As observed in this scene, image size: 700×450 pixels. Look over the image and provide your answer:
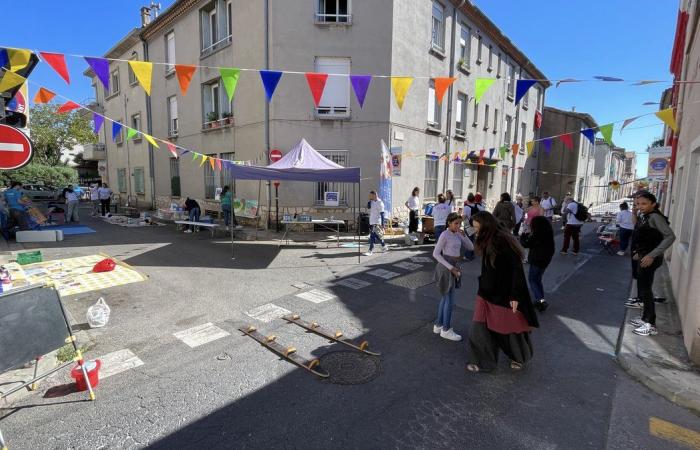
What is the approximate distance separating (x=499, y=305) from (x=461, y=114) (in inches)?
603

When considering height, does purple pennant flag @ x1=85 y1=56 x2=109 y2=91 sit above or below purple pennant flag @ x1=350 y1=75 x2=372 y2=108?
below

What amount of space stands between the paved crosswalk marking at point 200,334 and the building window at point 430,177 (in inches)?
463

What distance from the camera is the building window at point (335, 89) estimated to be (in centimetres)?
1271

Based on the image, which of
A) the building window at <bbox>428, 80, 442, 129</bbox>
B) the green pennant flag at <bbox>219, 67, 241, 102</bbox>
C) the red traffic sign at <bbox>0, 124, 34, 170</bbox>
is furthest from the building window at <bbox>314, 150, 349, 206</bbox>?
the red traffic sign at <bbox>0, 124, 34, 170</bbox>

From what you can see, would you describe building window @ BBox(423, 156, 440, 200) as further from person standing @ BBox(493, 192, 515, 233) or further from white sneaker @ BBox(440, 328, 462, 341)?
white sneaker @ BBox(440, 328, 462, 341)

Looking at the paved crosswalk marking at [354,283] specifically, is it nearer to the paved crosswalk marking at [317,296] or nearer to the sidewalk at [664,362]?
the paved crosswalk marking at [317,296]

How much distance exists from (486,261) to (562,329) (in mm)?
2243

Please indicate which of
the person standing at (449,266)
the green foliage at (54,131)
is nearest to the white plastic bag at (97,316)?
the person standing at (449,266)

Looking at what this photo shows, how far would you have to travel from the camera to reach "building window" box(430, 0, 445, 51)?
1466cm

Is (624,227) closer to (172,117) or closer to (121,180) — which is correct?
(172,117)

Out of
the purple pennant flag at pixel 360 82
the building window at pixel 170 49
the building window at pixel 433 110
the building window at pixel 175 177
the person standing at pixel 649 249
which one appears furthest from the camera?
the building window at pixel 175 177

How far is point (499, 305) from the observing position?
368cm

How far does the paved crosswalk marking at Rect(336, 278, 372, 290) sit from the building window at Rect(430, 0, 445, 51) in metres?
11.6

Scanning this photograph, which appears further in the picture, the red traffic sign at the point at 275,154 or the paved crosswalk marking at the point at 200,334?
the red traffic sign at the point at 275,154
